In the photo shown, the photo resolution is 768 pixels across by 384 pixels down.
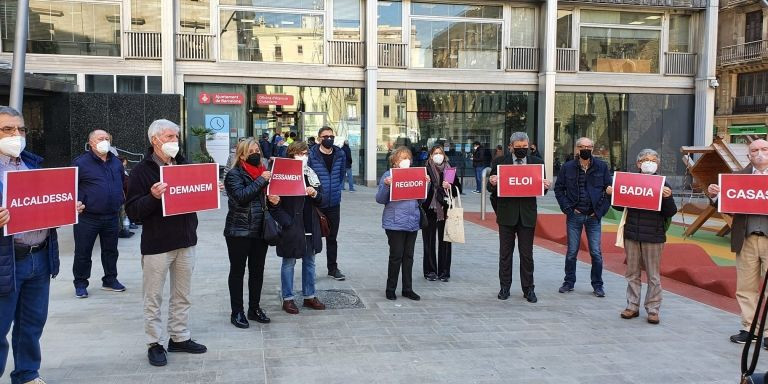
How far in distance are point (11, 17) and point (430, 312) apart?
78.1 ft

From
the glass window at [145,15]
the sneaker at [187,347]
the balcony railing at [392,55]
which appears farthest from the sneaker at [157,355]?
the balcony railing at [392,55]

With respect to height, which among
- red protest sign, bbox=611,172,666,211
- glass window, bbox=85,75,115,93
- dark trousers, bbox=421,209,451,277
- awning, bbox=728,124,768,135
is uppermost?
glass window, bbox=85,75,115,93

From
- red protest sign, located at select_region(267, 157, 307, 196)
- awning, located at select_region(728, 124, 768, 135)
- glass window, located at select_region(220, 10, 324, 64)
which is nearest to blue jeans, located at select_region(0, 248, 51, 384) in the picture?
red protest sign, located at select_region(267, 157, 307, 196)

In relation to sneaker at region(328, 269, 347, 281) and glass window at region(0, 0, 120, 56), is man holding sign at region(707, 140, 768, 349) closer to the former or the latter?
sneaker at region(328, 269, 347, 281)

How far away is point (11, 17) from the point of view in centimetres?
2308

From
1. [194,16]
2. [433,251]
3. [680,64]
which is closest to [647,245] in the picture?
[433,251]

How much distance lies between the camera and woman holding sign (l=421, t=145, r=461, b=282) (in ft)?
26.6

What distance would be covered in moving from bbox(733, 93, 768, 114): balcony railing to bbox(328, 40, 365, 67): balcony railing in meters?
33.8

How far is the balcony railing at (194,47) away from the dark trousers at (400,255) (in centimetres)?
1933

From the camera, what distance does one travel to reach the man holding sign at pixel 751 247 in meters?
5.67

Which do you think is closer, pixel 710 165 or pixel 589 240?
pixel 589 240

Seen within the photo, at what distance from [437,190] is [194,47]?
62.5ft

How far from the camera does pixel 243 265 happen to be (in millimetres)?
5898

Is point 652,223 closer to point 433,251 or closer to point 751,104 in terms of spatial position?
point 433,251
